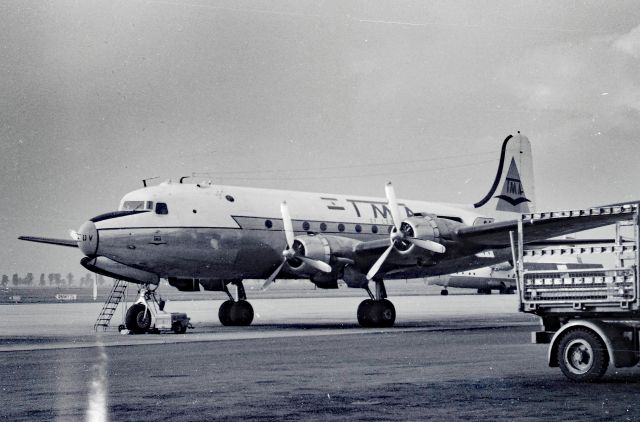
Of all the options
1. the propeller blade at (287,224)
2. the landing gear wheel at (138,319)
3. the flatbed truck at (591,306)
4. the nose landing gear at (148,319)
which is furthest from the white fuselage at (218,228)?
the flatbed truck at (591,306)

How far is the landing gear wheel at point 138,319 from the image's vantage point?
2453 cm

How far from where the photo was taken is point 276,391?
11000 millimetres

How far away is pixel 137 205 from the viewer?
25.4 metres

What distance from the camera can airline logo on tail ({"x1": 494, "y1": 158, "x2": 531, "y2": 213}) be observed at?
3438 cm

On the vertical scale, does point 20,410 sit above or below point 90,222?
below

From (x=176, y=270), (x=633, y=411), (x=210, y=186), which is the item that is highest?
(x=210, y=186)

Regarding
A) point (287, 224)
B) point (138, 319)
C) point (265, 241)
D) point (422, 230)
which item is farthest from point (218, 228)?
point (422, 230)

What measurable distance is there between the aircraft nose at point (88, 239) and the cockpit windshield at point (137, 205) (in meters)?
1.71

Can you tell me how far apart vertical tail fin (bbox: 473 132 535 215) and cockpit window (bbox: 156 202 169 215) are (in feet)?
47.2

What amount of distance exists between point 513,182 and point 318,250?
12077 millimetres

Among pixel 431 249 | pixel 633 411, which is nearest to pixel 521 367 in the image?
pixel 633 411

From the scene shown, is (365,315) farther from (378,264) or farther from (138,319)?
(138,319)

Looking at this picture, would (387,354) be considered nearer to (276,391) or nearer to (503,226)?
(276,391)

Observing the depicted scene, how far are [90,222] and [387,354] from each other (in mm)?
11570
